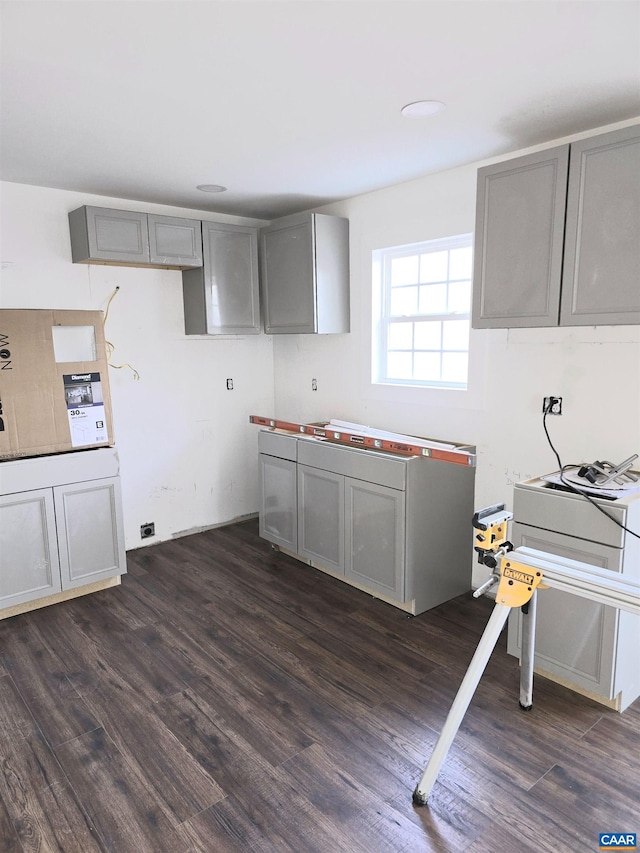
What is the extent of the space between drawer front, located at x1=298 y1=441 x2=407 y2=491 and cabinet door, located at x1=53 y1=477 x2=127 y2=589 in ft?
4.10

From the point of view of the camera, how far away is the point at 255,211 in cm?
437

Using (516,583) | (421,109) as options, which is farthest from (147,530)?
(421,109)

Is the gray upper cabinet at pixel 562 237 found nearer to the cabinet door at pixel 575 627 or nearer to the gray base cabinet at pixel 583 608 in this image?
the gray base cabinet at pixel 583 608

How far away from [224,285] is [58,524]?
78.9 inches

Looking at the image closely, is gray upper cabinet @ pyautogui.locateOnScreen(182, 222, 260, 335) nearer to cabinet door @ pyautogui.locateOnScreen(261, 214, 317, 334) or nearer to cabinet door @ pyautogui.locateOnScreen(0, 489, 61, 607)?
cabinet door @ pyautogui.locateOnScreen(261, 214, 317, 334)

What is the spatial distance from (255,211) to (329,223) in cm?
77

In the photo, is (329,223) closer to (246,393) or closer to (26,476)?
(246,393)

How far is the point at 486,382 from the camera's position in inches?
128

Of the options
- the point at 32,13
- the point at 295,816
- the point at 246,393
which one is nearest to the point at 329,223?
the point at 246,393

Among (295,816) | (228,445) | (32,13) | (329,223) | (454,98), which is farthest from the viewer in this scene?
(228,445)

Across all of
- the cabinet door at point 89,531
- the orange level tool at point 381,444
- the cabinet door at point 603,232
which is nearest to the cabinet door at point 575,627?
the orange level tool at point 381,444

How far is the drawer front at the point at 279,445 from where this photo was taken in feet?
12.7

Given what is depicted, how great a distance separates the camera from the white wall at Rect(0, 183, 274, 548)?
141 inches

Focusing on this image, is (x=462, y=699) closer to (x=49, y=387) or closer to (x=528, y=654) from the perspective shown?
(x=528, y=654)
